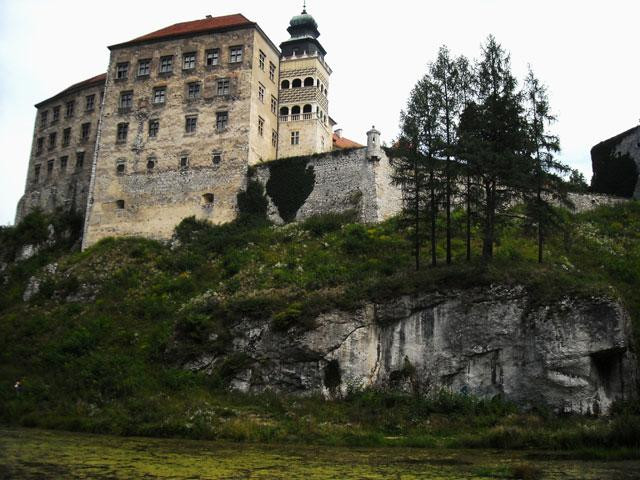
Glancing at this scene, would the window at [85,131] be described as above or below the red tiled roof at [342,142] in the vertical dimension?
below

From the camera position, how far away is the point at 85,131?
60719 millimetres

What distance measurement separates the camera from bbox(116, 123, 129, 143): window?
184 feet

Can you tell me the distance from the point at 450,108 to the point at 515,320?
474 inches

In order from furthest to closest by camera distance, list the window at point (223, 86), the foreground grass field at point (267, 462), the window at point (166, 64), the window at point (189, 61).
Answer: the window at point (166, 64), the window at point (189, 61), the window at point (223, 86), the foreground grass field at point (267, 462)

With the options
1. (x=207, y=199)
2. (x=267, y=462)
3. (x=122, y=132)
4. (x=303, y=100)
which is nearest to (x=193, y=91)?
(x=122, y=132)

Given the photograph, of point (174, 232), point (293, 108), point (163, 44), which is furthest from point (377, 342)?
point (163, 44)

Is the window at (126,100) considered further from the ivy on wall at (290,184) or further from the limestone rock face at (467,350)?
the limestone rock face at (467,350)

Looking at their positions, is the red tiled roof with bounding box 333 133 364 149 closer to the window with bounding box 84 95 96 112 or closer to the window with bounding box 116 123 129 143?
the window with bounding box 116 123 129 143

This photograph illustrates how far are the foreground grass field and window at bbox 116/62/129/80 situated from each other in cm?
3954

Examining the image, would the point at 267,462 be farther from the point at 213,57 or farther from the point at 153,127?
the point at 213,57

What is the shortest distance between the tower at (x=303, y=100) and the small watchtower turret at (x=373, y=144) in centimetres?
727

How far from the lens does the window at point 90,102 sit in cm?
6116

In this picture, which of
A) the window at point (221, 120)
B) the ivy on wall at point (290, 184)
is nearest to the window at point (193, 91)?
the window at point (221, 120)

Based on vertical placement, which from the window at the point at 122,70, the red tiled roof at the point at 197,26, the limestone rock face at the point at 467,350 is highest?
the red tiled roof at the point at 197,26
